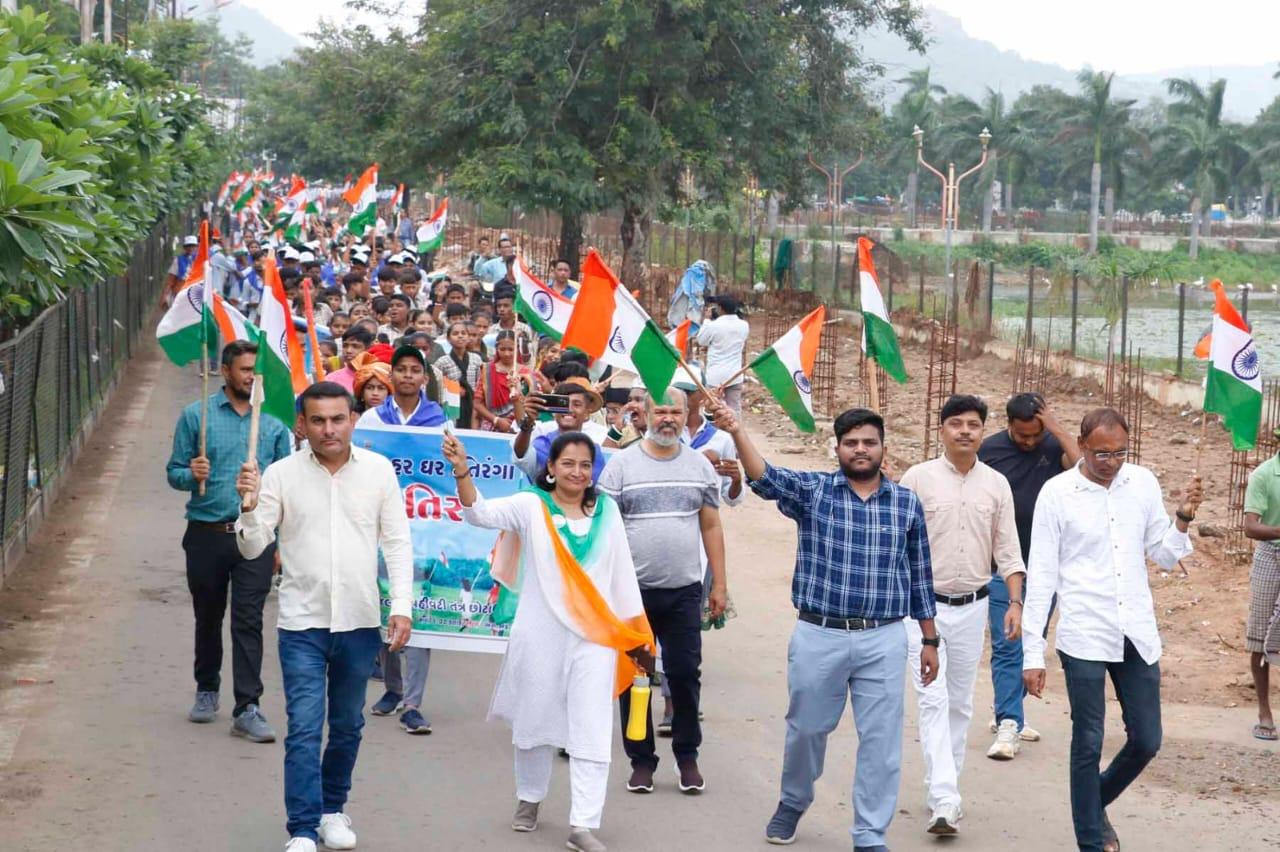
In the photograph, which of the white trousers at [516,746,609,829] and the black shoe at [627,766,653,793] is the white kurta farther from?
the black shoe at [627,766,653,793]

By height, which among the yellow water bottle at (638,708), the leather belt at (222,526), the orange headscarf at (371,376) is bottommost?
the yellow water bottle at (638,708)

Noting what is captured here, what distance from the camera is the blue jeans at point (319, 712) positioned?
6.48 metres

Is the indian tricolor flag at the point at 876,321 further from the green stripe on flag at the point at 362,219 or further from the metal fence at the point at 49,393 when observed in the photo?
the green stripe on flag at the point at 362,219

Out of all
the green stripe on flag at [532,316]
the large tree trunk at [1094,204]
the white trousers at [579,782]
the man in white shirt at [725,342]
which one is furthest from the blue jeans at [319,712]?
the large tree trunk at [1094,204]

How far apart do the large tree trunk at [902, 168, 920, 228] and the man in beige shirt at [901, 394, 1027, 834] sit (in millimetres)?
91239

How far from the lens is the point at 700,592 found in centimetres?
789

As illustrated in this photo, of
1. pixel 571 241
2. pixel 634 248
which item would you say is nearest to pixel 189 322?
pixel 634 248

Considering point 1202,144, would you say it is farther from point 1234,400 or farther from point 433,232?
point 1234,400

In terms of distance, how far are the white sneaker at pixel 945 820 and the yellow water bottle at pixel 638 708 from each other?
124 centimetres

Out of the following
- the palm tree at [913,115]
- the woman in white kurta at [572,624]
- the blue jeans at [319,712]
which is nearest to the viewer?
the blue jeans at [319,712]

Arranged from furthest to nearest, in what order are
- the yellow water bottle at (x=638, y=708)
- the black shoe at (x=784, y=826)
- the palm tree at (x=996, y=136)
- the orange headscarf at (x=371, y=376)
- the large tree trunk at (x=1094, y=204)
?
the palm tree at (x=996, y=136) → the large tree trunk at (x=1094, y=204) → the orange headscarf at (x=371, y=376) → the yellow water bottle at (x=638, y=708) → the black shoe at (x=784, y=826)

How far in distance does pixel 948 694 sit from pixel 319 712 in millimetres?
2705

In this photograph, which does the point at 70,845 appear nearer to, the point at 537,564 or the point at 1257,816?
the point at 537,564

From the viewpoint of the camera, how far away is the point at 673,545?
7652mm
